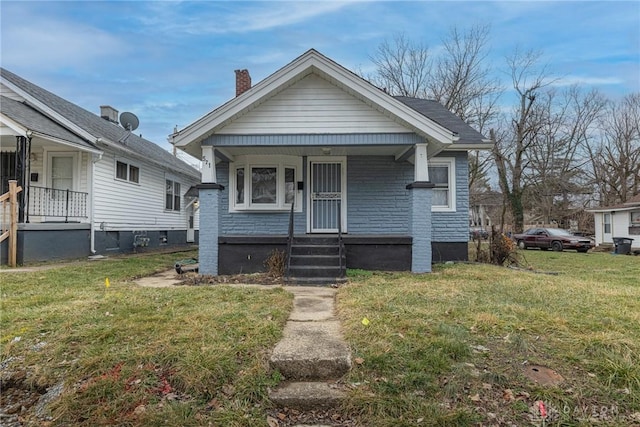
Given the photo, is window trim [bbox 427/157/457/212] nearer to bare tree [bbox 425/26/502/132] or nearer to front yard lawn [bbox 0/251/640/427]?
front yard lawn [bbox 0/251/640/427]

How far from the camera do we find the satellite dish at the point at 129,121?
54.6 feet

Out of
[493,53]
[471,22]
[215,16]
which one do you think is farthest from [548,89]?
[215,16]

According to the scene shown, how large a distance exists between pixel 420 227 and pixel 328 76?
3.86m

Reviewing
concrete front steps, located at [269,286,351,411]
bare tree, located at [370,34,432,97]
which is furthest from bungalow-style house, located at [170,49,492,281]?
bare tree, located at [370,34,432,97]

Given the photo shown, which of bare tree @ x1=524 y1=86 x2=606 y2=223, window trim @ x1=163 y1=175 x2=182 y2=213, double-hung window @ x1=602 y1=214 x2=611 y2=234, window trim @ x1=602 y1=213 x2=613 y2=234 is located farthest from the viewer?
bare tree @ x1=524 y1=86 x2=606 y2=223

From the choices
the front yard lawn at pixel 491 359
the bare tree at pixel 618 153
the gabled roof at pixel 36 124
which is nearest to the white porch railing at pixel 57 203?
the gabled roof at pixel 36 124

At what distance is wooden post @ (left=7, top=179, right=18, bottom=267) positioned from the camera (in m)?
9.00

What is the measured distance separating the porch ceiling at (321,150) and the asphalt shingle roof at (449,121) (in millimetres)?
1219

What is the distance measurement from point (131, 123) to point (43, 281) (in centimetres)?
1185

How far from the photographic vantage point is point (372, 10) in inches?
414

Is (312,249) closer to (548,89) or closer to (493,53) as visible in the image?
(493,53)

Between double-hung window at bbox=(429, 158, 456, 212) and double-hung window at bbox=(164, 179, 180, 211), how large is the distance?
40.9 ft

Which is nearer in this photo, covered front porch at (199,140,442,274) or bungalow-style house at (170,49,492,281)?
bungalow-style house at (170,49,492,281)

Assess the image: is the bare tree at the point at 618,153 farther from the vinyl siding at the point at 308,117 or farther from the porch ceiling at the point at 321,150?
the vinyl siding at the point at 308,117
